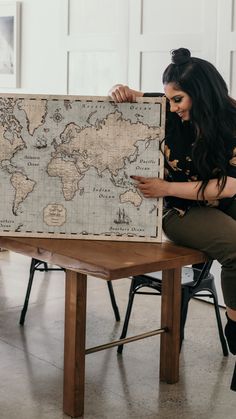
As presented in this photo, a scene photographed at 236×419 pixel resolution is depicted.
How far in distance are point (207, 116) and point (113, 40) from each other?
2166mm

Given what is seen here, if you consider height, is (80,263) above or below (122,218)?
below

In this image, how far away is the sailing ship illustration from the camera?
2.62m

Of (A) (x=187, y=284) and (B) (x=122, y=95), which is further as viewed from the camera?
(A) (x=187, y=284)

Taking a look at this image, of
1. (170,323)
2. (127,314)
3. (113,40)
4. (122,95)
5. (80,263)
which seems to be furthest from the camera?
(113,40)

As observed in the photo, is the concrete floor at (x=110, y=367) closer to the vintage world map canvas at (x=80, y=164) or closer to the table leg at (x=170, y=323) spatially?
the table leg at (x=170, y=323)

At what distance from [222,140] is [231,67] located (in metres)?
1.41

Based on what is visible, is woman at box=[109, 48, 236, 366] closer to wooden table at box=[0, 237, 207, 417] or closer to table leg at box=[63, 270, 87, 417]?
wooden table at box=[0, 237, 207, 417]

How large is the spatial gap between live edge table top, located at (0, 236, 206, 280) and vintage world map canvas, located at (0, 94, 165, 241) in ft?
0.18

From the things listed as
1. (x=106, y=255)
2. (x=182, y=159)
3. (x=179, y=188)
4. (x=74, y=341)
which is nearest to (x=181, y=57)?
(x=182, y=159)

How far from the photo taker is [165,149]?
2662mm

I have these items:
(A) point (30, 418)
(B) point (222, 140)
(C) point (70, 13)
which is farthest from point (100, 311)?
(C) point (70, 13)

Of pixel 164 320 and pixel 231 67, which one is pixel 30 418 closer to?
pixel 164 320

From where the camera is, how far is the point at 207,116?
259cm

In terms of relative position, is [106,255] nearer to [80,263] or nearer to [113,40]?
[80,263]
